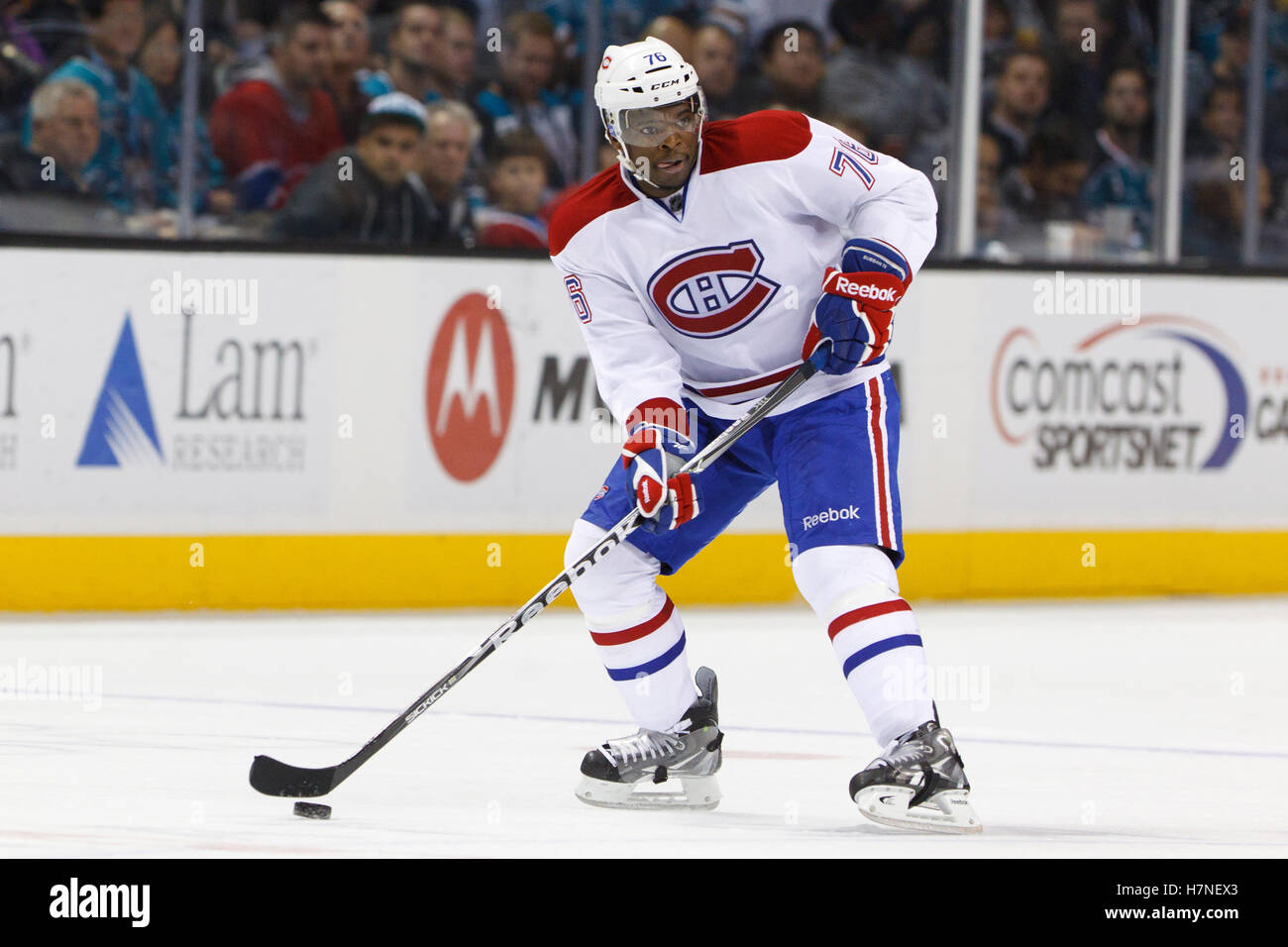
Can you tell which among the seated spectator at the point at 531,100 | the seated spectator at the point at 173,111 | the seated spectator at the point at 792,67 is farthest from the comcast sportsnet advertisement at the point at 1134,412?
the seated spectator at the point at 173,111

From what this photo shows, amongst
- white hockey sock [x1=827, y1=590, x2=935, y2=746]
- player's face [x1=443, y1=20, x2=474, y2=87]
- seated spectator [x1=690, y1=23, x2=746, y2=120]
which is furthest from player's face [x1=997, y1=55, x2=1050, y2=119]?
white hockey sock [x1=827, y1=590, x2=935, y2=746]

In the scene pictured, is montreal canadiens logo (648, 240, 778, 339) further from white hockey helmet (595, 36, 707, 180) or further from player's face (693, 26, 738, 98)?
player's face (693, 26, 738, 98)

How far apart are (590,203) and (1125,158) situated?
4.24 metres

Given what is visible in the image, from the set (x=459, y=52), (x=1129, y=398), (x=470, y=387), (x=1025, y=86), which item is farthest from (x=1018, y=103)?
(x=470, y=387)

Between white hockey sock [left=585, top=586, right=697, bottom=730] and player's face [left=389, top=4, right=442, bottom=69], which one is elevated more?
player's face [left=389, top=4, right=442, bottom=69]

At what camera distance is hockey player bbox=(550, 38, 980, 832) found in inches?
136

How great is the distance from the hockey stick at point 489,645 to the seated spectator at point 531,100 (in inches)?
125

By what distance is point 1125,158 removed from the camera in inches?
295

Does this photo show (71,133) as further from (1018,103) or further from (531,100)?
(1018,103)

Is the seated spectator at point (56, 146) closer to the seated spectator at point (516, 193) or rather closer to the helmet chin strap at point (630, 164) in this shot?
the seated spectator at point (516, 193)

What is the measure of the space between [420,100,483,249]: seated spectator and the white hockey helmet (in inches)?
121

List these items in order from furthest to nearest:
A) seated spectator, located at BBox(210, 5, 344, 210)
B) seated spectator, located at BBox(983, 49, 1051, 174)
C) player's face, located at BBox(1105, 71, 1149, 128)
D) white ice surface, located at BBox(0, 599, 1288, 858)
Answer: player's face, located at BBox(1105, 71, 1149, 128) → seated spectator, located at BBox(983, 49, 1051, 174) → seated spectator, located at BBox(210, 5, 344, 210) → white ice surface, located at BBox(0, 599, 1288, 858)

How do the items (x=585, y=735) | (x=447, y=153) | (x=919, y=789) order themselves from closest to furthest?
(x=919, y=789) → (x=585, y=735) → (x=447, y=153)
